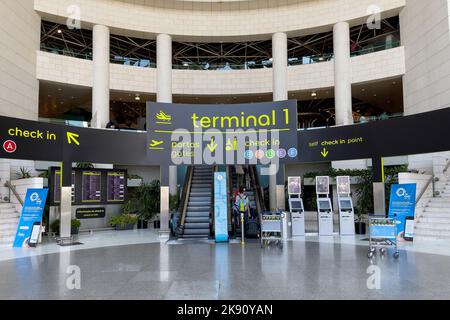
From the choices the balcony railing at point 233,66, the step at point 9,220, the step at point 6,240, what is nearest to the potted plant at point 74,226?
the step at point 9,220

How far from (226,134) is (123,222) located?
6994mm

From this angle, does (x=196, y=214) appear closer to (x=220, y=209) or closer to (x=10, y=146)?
(x=220, y=209)

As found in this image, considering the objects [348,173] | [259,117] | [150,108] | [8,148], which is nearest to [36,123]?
[8,148]

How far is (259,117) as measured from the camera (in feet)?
40.7

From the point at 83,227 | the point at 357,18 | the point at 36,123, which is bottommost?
the point at 83,227

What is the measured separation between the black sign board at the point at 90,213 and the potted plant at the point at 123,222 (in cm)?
52

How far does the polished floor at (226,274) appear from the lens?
5.32 meters

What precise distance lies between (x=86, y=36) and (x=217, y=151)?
17.9m

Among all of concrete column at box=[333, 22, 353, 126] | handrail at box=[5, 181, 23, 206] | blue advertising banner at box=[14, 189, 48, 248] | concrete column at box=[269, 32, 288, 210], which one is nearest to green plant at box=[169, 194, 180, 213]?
handrail at box=[5, 181, 23, 206]

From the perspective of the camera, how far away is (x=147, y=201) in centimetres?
1703

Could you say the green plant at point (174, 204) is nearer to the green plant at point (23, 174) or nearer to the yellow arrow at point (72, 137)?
the green plant at point (23, 174)

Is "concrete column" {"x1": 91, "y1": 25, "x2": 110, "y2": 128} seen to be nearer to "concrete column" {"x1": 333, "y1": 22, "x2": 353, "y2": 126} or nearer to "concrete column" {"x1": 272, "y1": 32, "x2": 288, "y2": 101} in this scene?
"concrete column" {"x1": 272, "y1": 32, "x2": 288, "y2": 101}

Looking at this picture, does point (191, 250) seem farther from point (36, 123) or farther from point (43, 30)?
point (43, 30)

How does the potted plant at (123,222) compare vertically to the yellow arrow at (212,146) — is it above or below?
below
